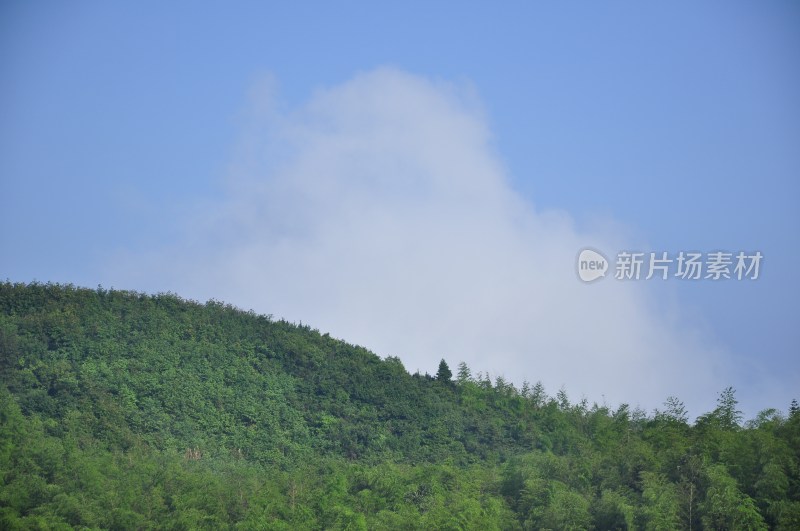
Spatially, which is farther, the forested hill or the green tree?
the green tree

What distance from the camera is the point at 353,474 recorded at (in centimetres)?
3638

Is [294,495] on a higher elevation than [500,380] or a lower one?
lower

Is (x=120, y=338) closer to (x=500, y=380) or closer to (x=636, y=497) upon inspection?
(x=500, y=380)

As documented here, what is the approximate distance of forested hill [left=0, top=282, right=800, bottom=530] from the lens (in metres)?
31.5

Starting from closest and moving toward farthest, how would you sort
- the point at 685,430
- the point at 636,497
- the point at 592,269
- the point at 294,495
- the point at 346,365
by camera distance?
1. the point at 592,269
2. the point at 636,497
3. the point at 294,495
4. the point at 685,430
5. the point at 346,365

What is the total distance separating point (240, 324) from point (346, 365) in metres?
5.27

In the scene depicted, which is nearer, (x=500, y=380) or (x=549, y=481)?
(x=549, y=481)

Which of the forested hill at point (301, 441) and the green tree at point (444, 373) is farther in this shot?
the green tree at point (444, 373)

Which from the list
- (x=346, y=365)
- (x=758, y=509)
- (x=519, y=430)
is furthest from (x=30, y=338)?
(x=758, y=509)

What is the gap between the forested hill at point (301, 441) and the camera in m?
31.5

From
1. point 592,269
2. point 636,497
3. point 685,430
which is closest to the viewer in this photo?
point 592,269

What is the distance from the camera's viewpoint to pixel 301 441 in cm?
4506

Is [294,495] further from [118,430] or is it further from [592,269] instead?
[592,269]

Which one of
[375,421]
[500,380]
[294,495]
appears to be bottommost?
[294,495]
